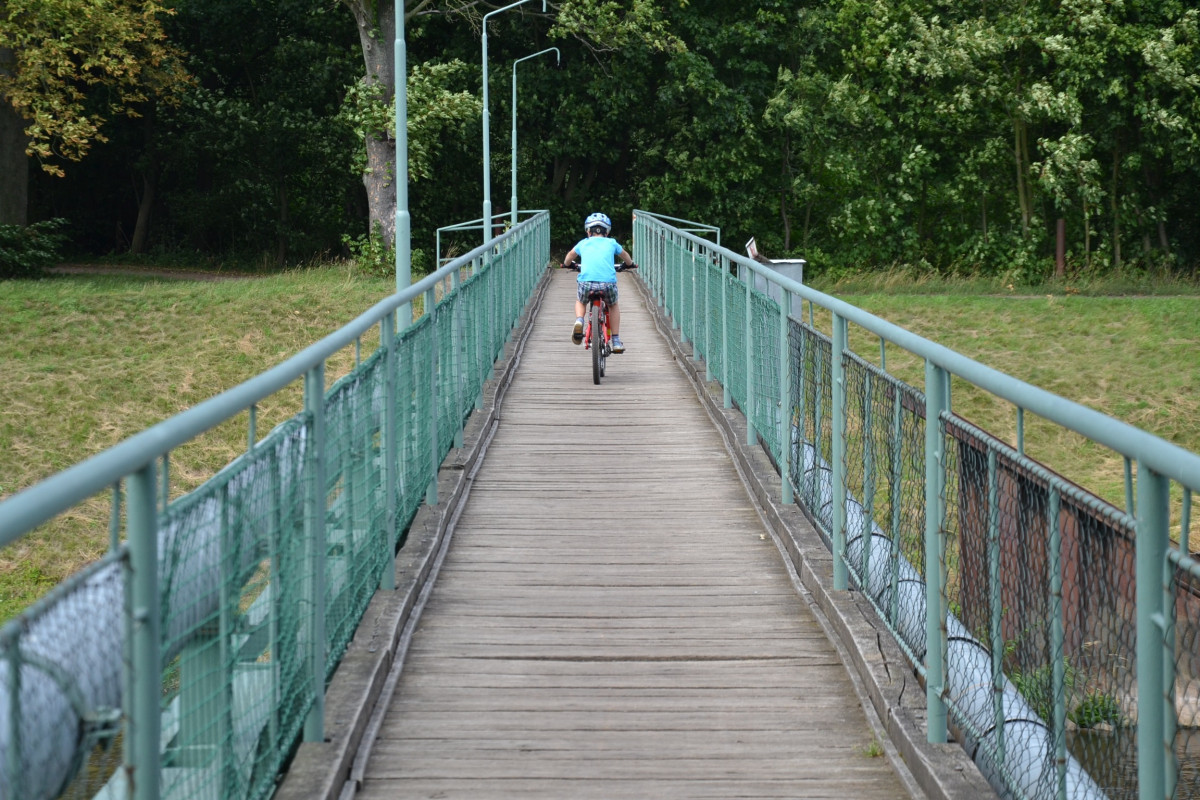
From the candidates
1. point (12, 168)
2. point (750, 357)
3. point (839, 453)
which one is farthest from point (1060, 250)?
point (839, 453)

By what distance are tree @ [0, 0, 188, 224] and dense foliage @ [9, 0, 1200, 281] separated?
18.6ft

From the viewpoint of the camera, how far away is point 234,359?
25.5 meters

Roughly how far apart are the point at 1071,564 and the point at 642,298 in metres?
22.3

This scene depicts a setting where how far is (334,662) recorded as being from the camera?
5363mm

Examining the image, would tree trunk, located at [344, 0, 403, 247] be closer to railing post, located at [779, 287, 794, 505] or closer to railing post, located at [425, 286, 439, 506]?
railing post, located at [425, 286, 439, 506]

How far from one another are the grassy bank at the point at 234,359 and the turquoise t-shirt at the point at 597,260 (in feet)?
14.7

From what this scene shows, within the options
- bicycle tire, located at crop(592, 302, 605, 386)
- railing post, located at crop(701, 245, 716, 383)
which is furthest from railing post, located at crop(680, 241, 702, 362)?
bicycle tire, located at crop(592, 302, 605, 386)

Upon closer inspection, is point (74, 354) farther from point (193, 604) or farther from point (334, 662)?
point (193, 604)

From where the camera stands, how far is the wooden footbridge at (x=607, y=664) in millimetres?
4793

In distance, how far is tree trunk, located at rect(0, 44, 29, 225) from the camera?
36.8 meters

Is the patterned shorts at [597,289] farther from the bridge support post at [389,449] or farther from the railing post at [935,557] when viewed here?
the railing post at [935,557]

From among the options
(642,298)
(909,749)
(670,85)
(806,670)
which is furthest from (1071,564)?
(670,85)

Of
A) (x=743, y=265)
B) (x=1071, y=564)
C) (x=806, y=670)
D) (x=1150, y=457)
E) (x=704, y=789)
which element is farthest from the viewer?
(x=743, y=265)

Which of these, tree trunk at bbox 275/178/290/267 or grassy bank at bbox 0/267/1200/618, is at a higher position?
tree trunk at bbox 275/178/290/267
